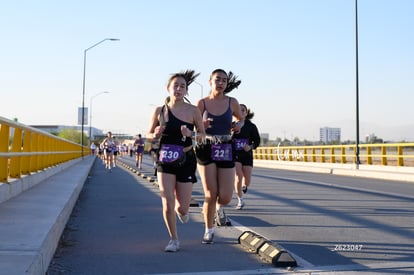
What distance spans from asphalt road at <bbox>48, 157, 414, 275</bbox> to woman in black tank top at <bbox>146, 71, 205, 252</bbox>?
1.73ft

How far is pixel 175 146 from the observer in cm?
618

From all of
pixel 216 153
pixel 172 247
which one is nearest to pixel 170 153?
pixel 216 153

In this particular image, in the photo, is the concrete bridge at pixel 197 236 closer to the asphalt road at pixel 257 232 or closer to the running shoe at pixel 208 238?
the asphalt road at pixel 257 232

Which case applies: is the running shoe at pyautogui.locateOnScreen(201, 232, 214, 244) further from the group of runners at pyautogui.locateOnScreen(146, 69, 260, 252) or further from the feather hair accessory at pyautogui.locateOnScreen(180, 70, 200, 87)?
the feather hair accessory at pyautogui.locateOnScreen(180, 70, 200, 87)

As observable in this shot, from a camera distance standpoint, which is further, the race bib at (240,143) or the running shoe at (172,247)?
the race bib at (240,143)

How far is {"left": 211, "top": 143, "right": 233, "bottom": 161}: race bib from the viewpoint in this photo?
22.0 ft

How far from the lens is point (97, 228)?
8.32 metres

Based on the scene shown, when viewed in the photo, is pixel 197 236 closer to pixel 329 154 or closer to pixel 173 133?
pixel 173 133

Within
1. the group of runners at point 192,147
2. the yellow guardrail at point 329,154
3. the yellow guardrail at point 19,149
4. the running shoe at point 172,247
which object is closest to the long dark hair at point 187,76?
the group of runners at point 192,147

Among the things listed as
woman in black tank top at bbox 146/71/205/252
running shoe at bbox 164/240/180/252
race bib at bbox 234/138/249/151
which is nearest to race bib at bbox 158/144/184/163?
woman in black tank top at bbox 146/71/205/252

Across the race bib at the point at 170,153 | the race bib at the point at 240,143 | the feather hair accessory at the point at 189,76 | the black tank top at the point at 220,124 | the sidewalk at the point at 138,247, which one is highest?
the feather hair accessory at the point at 189,76

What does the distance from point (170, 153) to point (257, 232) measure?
2.21m

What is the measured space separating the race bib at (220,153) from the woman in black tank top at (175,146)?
399mm

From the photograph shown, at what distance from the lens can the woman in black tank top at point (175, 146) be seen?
20.3 feet
